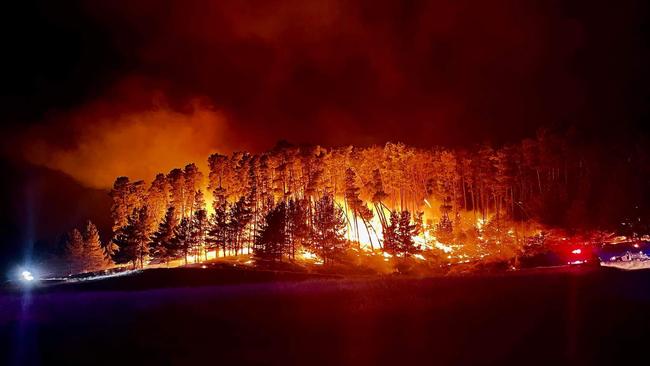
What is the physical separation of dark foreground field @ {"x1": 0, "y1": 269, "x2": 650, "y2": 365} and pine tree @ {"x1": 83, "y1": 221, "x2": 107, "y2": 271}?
62.6m

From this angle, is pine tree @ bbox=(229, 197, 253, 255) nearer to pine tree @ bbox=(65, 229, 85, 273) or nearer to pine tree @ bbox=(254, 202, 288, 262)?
pine tree @ bbox=(254, 202, 288, 262)

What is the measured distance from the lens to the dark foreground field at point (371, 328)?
1370cm

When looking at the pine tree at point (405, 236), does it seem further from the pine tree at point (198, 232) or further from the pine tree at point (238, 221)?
the pine tree at point (198, 232)

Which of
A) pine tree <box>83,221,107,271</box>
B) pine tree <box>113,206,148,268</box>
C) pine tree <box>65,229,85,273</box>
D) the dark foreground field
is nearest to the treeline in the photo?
pine tree <box>113,206,148,268</box>

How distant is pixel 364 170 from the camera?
272 ft

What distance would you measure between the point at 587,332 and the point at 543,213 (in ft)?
170

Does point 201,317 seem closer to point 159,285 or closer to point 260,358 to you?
point 260,358

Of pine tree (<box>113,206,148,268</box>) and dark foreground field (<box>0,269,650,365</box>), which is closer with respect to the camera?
dark foreground field (<box>0,269,650,365</box>)

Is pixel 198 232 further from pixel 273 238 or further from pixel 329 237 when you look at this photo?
pixel 329 237

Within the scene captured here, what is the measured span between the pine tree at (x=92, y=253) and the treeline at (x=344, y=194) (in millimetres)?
6544

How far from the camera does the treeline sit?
214 ft

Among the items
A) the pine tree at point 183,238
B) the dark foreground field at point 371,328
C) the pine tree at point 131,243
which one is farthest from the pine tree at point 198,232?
the dark foreground field at point 371,328

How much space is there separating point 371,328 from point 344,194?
61675 mm

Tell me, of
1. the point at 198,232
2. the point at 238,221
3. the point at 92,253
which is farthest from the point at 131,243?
the point at 92,253
